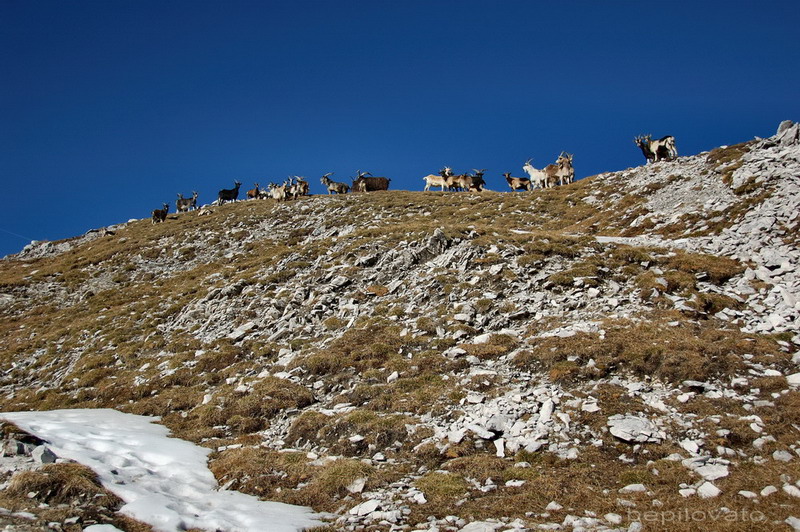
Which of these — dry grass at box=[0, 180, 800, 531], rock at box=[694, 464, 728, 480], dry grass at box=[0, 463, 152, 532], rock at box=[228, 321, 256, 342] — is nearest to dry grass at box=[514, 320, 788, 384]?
dry grass at box=[0, 180, 800, 531]

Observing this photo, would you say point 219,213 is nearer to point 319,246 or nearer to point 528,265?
point 319,246

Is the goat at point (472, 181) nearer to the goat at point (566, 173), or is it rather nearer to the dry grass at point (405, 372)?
the goat at point (566, 173)

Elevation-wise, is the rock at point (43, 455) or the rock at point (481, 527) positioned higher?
the rock at point (43, 455)

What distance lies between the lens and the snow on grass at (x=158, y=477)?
7.64m

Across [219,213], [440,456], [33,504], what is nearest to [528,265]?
[440,456]

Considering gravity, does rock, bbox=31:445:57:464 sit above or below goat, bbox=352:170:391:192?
below

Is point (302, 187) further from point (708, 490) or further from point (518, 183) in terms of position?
point (708, 490)

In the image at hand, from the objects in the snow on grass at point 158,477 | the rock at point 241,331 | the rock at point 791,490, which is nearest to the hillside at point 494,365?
the rock at point 791,490

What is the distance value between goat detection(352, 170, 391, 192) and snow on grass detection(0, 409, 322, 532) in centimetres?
5105

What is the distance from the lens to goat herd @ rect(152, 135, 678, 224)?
149 feet

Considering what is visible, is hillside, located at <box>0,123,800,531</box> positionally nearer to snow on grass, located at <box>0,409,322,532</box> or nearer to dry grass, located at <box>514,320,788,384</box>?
dry grass, located at <box>514,320,788,384</box>

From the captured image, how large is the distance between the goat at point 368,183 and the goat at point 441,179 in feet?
21.5

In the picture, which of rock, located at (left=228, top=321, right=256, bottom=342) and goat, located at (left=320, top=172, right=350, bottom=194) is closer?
rock, located at (left=228, top=321, right=256, bottom=342)

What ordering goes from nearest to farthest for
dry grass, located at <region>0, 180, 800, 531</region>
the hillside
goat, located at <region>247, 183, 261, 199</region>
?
1. the hillside
2. dry grass, located at <region>0, 180, 800, 531</region>
3. goat, located at <region>247, 183, 261, 199</region>
